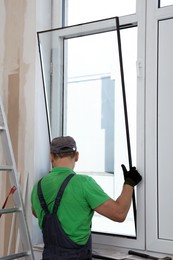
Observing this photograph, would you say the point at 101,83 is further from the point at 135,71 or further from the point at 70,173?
the point at 70,173

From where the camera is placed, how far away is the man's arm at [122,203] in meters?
2.19

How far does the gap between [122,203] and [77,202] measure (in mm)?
261

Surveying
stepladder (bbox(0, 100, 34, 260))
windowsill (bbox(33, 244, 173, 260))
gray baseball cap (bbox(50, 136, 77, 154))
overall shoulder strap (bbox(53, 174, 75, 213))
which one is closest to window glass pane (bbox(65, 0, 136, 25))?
stepladder (bbox(0, 100, 34, 260))

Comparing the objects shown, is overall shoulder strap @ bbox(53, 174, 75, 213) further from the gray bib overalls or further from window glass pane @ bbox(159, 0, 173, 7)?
window glass pane @ bbox(159, 0, 173, 7)

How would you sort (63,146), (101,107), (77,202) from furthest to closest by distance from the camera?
(101,107) → (63,146) → (77,202)

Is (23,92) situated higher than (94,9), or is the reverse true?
(94,9)

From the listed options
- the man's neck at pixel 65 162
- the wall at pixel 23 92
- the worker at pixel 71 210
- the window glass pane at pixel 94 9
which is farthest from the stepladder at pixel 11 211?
the window glass pane at pixel 94 9

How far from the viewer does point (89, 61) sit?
277 centimetres

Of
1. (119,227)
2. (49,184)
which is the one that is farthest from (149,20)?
(119,227)

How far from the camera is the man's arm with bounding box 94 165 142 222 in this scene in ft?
7.18

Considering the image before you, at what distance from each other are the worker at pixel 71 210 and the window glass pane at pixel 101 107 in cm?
41

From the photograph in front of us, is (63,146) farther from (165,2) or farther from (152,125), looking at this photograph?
(165,2)

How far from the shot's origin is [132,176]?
2412mm

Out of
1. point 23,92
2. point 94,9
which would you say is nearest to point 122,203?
point 23,92
